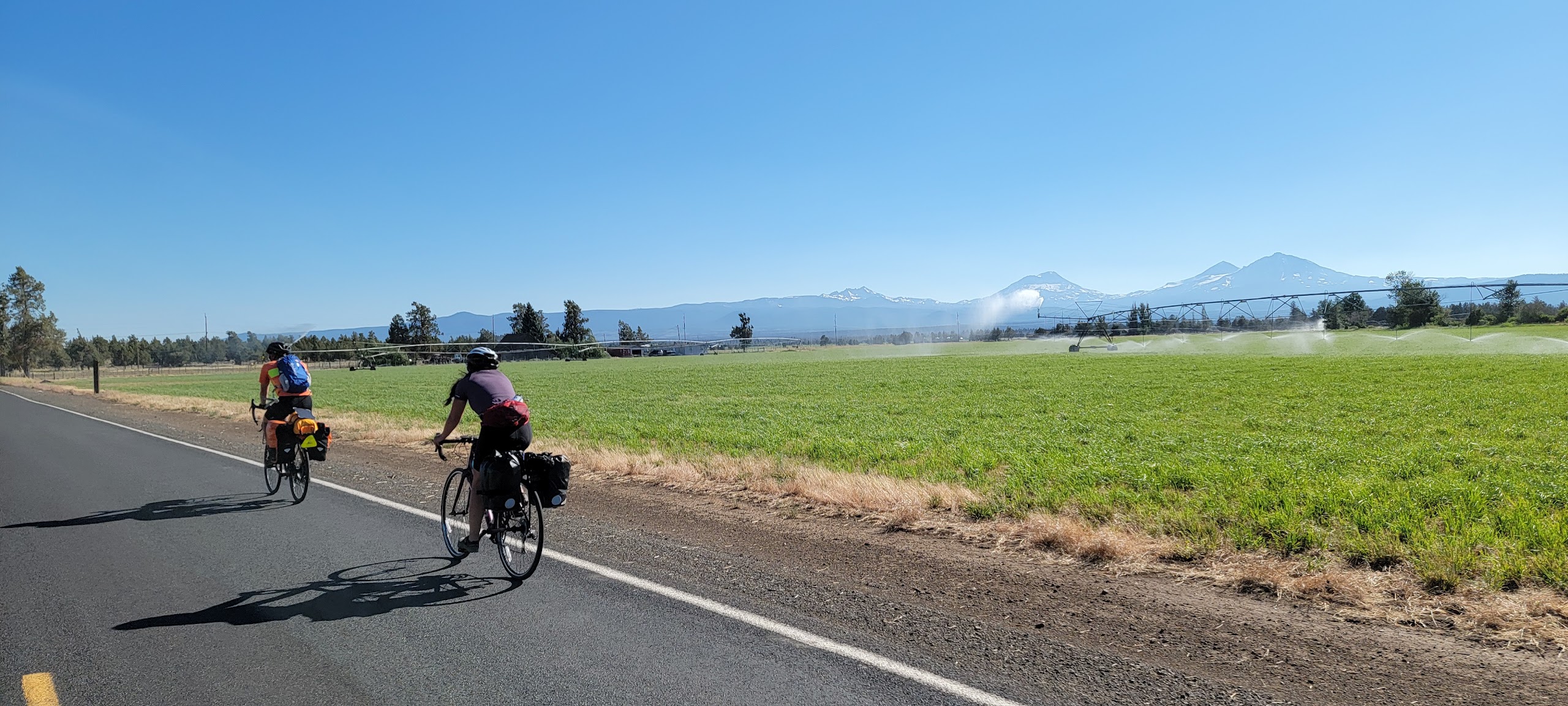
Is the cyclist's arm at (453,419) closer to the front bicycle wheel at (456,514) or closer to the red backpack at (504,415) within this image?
the red backpack at (504,415)

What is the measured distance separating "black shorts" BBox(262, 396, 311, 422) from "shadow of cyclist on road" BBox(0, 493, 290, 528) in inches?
45.7

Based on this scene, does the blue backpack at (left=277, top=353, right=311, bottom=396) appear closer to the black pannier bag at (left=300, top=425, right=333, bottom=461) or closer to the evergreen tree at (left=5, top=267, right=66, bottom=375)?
the black pannier bag at (left=300, top=425, right=333, bottom=461)

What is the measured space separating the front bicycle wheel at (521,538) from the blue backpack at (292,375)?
19.6 ft


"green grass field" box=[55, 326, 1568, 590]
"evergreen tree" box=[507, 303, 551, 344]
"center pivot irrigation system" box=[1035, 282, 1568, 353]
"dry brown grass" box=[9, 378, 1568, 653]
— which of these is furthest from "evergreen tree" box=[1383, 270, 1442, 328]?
"evergreen tree" box=[507, 303, 551, 344]

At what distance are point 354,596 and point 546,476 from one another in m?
1.75

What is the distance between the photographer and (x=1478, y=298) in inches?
3543

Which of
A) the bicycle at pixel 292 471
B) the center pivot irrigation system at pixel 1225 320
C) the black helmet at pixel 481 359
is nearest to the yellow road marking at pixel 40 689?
the black helmet at pixel 481 359

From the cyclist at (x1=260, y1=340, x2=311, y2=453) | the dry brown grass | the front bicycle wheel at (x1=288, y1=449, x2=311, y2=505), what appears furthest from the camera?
the cyclist at (x1=260, y1=340, x2=311, y2=453)

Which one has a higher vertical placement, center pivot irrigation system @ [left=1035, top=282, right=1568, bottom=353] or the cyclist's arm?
center pivot irrigation system @ [left=1035, top=282, right=1568, bottom=353]

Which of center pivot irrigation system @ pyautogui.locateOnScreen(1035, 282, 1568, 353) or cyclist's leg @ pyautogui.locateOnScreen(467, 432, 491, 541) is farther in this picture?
center pivot irrigation system @ pyautogui.locateOnScreen(1035, 282, 1568, 353)

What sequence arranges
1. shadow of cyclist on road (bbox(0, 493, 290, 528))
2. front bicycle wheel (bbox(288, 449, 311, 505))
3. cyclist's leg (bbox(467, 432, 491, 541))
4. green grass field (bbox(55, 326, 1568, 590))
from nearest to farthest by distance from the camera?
cyclist's leg (bbox(467, 432, 491, 541)), green grass field (bbox(55, 326, 1568, 590)), shadow of cyclist on road (bbox(0, 493, 290, 528)), front bicycle wheel (bbox(288, 449, 311, 505))

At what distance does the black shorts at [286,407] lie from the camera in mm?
11266

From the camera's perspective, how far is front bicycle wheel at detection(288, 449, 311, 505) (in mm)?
10716

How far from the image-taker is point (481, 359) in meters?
7.05
